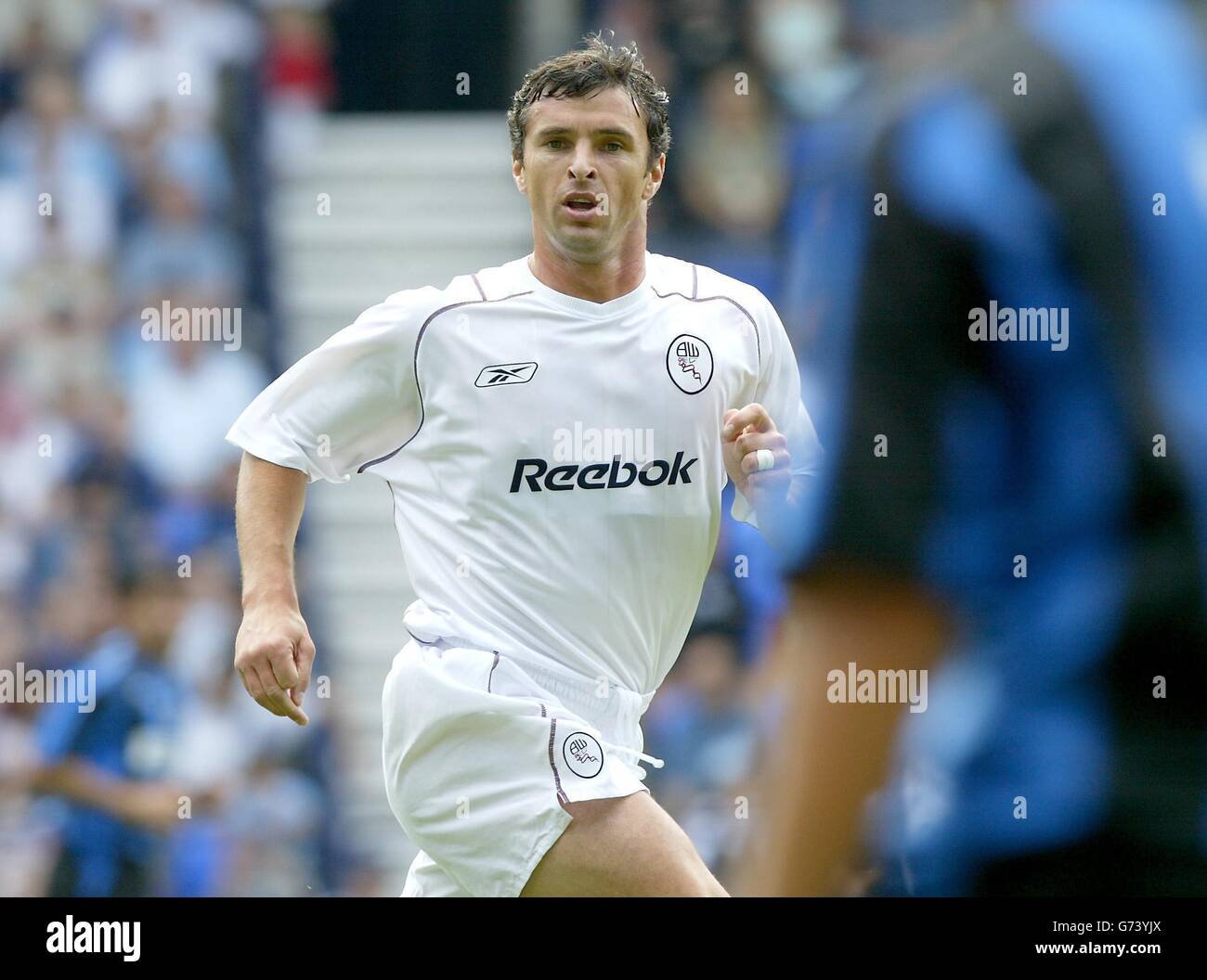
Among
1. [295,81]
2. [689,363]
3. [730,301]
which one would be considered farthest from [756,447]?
[295,81]

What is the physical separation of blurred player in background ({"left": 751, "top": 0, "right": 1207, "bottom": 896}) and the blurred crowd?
3.45 meters

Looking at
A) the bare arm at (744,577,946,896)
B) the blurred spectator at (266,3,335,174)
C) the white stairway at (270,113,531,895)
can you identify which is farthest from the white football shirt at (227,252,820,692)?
the bare arm at (744,577,946,896)

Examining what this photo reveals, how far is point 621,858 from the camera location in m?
3.10

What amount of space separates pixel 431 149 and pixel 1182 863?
3430mm

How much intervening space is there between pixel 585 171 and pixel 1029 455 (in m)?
2.24

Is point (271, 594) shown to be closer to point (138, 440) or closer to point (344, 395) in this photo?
point (344, 395)

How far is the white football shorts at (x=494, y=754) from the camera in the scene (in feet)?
10.3

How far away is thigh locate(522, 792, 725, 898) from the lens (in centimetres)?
310

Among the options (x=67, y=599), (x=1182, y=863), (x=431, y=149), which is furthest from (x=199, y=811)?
(x=1182, y=863)

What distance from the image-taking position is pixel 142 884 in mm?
4840

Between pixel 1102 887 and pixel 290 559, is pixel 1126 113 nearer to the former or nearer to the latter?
pixel 1102 887

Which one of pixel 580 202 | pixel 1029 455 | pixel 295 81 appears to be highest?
pixel 295 81

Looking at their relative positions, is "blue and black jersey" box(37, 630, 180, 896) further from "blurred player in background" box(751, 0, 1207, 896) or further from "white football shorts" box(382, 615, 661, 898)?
"blurred player in background" box(751, 0, 1207, 896)

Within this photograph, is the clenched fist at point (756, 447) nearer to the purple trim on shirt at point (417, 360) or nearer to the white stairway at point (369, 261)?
the purple trim on shirt at point (417, 360)
